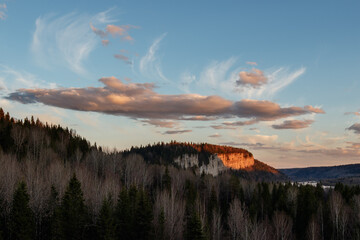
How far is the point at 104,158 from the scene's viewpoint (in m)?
115

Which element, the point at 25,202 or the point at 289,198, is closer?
the point at 25,202

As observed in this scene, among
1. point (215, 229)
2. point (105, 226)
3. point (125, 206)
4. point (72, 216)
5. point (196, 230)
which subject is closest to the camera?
point (196, 230)

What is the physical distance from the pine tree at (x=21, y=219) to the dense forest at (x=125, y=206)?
0.13 metres

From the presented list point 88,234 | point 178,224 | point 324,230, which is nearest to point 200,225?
point 178,224

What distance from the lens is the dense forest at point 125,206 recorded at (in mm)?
48469

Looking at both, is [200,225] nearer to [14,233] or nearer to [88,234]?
[88,234]

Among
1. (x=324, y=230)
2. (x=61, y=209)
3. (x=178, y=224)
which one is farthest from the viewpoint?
(x=324, y=230)

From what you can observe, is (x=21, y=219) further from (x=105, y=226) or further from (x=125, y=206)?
(x=125, y=206)

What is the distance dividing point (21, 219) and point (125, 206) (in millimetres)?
17100

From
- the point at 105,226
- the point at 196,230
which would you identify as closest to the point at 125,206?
the point at 105,226

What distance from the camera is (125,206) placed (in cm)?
5538

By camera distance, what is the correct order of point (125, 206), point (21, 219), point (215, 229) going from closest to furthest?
point (21, 219)
point (125, 206)
point (215, 229)

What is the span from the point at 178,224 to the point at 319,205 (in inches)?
1959

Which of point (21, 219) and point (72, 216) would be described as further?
point (72, 216)
